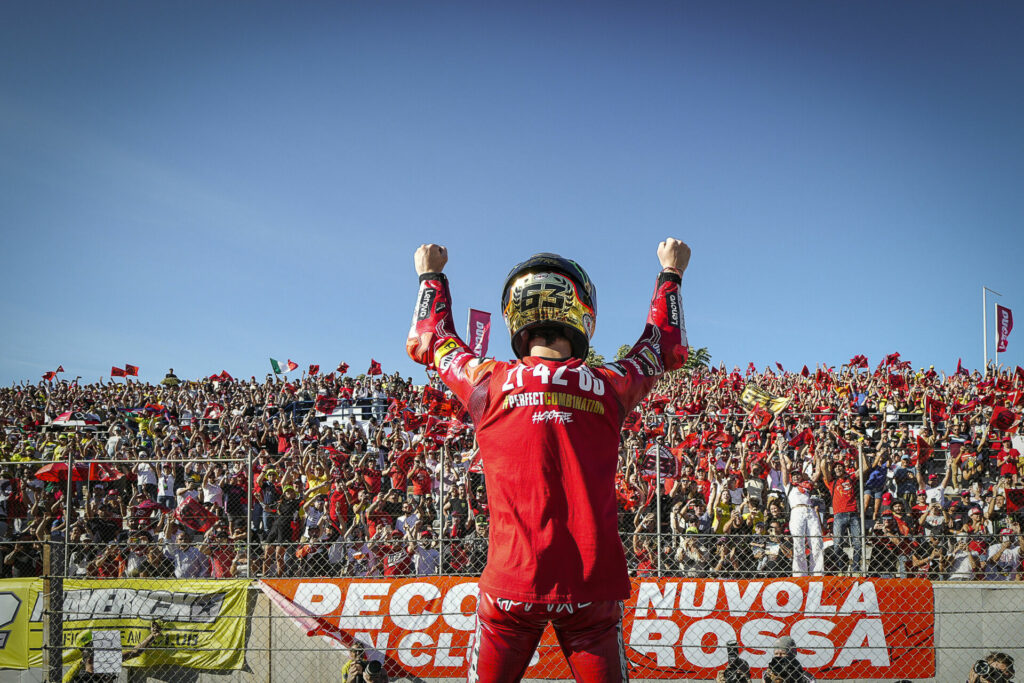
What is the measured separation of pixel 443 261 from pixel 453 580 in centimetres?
652

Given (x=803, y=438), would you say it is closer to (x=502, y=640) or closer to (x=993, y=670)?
(x=993, y=670)

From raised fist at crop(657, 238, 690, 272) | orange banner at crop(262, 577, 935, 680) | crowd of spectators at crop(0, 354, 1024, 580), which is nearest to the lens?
raised fist at crop(657, 238, 690, 272)

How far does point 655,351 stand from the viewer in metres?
3.22

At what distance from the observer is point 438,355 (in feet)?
10.7

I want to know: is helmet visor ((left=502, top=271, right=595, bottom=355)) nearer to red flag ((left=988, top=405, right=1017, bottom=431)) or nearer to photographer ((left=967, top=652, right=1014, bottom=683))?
photographer ((left=967, top=652, right=1014, bottom=683))

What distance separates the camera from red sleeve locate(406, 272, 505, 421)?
308 cm

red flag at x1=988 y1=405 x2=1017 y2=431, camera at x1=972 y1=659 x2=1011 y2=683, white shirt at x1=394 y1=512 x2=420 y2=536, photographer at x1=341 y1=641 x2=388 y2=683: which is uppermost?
red flag at x1=988 y1=405 x2=1017 y2=431

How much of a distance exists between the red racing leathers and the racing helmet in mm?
133

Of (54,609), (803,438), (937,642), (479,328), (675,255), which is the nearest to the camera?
(675,255)

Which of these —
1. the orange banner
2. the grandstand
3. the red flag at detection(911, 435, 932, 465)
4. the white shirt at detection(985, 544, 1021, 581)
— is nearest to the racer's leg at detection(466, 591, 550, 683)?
the grandstand

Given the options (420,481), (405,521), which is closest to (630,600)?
(405,521)

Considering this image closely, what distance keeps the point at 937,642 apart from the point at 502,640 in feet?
26.2

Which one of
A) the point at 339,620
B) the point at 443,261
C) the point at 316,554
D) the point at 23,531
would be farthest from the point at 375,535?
the point at 443,261

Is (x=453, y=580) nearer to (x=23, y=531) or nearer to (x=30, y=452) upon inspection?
(x=23, y=531)
